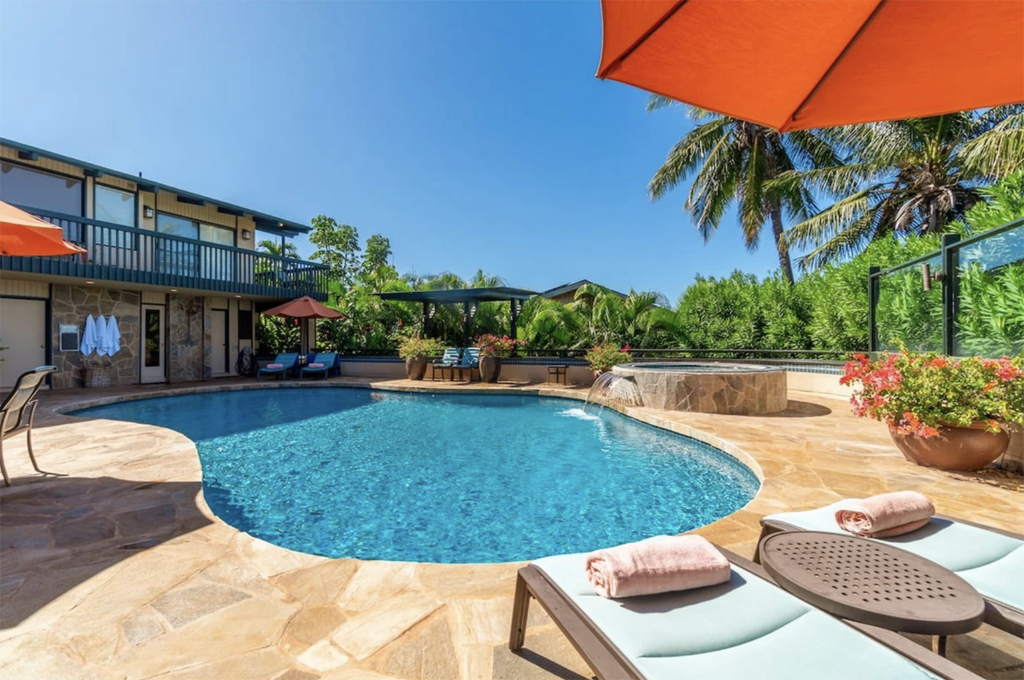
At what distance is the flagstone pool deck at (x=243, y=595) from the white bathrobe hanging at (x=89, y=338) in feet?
29.1

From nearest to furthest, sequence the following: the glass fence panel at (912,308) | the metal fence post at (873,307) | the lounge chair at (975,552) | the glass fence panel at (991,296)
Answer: the lounge chair at (975,552) → the glass fence panel at (991,296) → the glass fence panel at (912,308) → the metal fence post at (873,307)

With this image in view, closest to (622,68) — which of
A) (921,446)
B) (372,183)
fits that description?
(921,446)

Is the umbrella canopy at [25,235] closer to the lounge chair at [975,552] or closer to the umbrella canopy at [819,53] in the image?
the umbrella canopy at [819,53]

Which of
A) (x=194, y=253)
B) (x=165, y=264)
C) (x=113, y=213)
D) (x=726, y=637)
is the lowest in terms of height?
(x=726, y=637)

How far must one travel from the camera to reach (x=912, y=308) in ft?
22.9

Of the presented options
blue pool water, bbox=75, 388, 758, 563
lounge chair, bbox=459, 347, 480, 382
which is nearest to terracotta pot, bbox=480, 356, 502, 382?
lounge chair, bbox=459, 347, 480, 382

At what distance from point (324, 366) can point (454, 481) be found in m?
10.1

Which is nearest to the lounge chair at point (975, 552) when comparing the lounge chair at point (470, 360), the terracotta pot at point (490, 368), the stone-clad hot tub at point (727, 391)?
the stone-clad hot tub at point (727, 391)

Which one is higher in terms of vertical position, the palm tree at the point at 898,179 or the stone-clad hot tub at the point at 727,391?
the palm tree at the point at 898,179

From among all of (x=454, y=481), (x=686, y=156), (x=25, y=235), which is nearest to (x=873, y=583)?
(x=454, y=481)

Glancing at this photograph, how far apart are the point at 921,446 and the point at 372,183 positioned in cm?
2315

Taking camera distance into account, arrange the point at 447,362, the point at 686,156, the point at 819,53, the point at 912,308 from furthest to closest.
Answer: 1. the point at 686,156
2. the point at 447,362
3. the point at 912,308
4. the point at 819,53

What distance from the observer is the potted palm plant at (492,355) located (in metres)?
12.0

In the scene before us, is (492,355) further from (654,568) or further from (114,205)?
(114,205)
